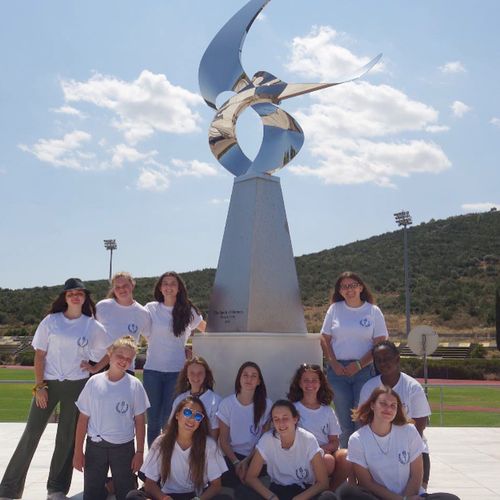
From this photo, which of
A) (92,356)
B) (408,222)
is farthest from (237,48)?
(408,222)

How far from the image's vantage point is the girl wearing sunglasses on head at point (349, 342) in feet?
17.6

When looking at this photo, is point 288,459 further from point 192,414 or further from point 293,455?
point 192,414

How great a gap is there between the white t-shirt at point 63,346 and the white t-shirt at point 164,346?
905 millimetres

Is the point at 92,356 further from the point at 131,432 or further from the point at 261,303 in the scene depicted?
the point at 261,303

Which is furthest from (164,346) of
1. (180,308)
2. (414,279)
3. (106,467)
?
(414,279)

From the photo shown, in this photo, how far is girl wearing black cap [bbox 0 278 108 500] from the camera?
4684mm

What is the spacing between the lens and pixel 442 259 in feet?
202

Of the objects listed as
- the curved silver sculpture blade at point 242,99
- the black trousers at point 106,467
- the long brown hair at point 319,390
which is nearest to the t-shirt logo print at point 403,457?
the long brown hair at point 319,390

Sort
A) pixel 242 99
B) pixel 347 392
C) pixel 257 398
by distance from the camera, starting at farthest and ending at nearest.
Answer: pixel 242 99, pixel 347 392, pixel 257 398

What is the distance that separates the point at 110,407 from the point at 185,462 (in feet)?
2.23

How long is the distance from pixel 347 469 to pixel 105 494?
1.69 metres

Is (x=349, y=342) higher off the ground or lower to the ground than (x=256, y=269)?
lower

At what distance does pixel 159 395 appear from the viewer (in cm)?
564

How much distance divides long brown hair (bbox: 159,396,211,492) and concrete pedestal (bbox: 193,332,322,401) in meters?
1.77
